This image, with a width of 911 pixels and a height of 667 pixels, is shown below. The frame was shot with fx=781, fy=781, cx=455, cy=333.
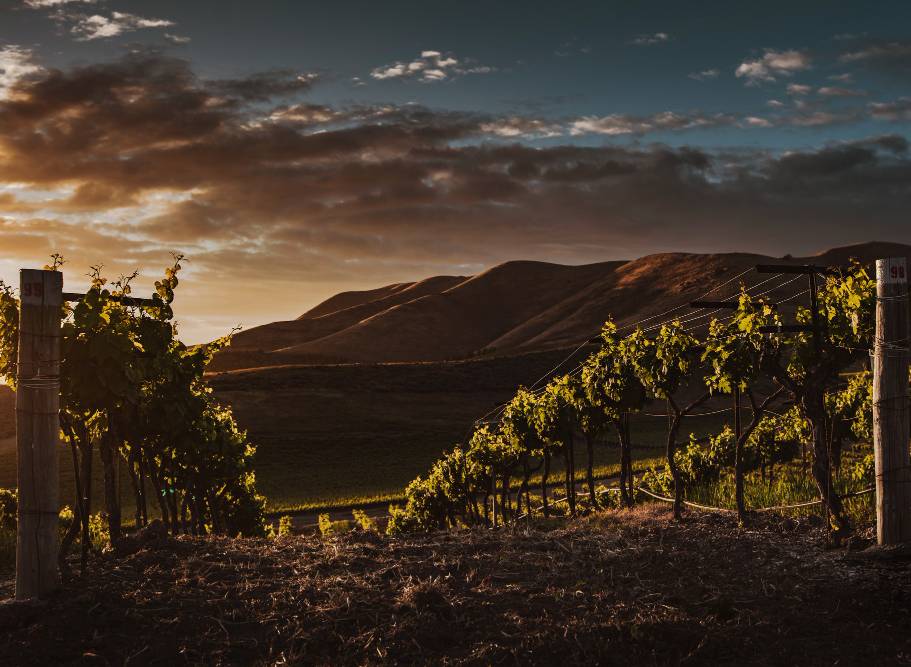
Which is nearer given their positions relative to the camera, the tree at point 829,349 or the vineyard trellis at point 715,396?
the tree at point 829,349

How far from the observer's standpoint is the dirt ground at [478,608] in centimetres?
662

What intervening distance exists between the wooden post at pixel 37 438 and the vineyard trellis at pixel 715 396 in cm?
871

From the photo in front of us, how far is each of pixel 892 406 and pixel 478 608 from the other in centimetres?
545

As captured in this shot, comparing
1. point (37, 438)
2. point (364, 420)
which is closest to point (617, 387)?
point (37, 438)

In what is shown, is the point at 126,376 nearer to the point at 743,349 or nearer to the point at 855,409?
the point at 743,349

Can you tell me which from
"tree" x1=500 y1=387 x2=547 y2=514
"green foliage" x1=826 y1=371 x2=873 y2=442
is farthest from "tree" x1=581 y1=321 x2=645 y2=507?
"green foliage" x1=826 y1=371 x2=873 y2=442

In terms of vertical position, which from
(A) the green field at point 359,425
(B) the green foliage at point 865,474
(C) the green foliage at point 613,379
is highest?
(C) the green foliage at point 613,379

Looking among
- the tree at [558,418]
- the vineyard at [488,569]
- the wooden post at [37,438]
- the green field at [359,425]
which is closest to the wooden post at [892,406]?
the vineyard at [488,569]

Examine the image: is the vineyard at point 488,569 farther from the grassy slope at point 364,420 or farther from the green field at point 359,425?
the grassy slope at point 364,420

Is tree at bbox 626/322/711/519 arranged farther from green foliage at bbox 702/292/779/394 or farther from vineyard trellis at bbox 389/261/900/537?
green foliage at bbox 702/292/779/394

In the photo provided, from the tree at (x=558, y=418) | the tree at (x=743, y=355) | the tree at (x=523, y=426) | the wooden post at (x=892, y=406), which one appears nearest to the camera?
the wooden post at (x=892, y=406)

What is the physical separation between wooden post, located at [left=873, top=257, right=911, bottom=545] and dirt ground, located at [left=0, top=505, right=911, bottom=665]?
619 millimetres

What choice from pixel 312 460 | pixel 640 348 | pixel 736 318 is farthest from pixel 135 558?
pixel 312 460

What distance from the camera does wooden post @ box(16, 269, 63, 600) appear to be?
26.6 ft
